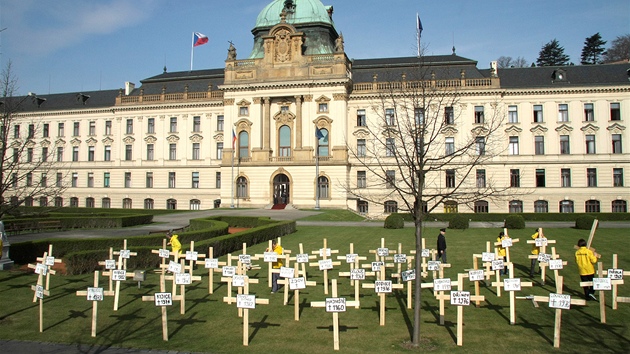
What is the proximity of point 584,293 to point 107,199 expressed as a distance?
67.5 metres

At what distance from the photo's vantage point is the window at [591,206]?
5559cm

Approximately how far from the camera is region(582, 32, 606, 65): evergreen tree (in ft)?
285

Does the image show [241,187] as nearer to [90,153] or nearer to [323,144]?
[323,144]

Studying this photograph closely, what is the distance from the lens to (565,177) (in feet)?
188

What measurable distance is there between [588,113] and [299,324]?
56.5m

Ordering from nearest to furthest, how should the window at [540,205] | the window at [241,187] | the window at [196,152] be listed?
the window at [540,205] → the window at [241,187] → the window at [196,152]

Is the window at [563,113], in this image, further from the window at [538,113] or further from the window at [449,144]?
the window at [449,144]

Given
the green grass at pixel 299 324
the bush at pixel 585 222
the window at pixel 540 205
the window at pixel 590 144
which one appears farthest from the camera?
the window at pixel 590 144

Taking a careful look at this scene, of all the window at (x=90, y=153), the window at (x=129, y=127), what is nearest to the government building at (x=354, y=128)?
the window at (x=129, y=127)

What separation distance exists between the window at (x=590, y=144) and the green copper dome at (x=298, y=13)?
35.1 meters

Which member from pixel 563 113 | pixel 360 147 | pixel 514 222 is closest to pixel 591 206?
pixel 563 113

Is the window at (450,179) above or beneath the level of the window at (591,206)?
A: above

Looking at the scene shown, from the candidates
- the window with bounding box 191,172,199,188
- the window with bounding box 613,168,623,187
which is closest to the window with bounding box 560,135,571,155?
the window with bounding box 613,168,623,187

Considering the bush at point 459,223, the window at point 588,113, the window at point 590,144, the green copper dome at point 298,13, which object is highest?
the green copper dome at point 298,13
